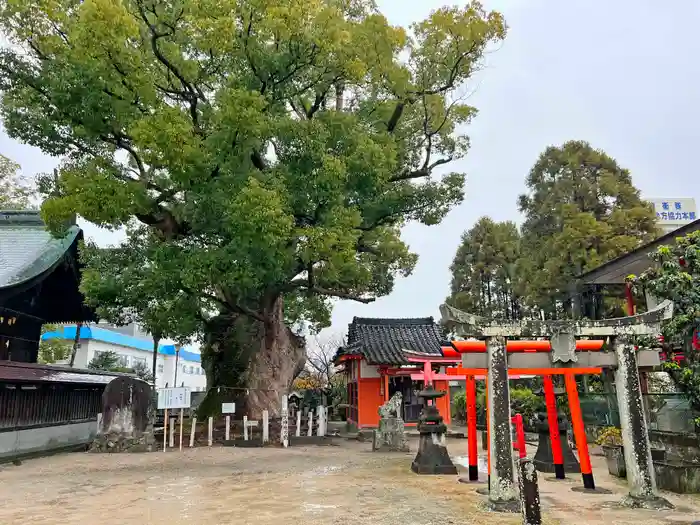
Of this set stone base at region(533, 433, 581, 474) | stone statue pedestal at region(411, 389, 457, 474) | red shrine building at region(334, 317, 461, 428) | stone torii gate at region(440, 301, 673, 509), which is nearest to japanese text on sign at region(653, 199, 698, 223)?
red shrine building at region(334, 317, 461, 428)

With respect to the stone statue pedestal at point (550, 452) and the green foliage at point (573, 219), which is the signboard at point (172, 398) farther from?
the green foliage at point (573, 219)

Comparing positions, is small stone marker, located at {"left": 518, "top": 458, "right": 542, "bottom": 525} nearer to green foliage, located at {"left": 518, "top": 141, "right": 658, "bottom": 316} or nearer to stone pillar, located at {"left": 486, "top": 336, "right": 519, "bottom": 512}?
stone pillar, located at {"left": 486, "top": 336, "right": 519, "bottom": 512}

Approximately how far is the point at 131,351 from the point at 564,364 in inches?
1879

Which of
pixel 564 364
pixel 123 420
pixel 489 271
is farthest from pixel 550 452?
pixel 489 271

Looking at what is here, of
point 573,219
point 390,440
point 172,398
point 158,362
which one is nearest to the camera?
point 172,398

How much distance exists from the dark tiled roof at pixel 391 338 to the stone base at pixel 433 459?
10015 millimetres

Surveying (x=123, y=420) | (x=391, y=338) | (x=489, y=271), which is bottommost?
(x=123, y=420)

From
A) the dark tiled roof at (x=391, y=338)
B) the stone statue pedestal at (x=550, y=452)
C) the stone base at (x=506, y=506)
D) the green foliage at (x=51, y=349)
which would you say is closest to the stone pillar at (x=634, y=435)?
the stone base at (x=506, y=506)

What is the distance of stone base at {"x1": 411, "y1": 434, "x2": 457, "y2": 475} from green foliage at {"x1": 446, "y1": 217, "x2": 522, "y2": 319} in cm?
2097

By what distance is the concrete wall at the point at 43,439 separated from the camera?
12.9m

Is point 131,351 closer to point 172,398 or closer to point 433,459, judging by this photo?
point 172,398

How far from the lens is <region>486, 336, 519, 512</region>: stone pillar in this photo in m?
7.53

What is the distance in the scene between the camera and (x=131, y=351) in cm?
4878

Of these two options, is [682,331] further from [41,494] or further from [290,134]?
[41,494]
